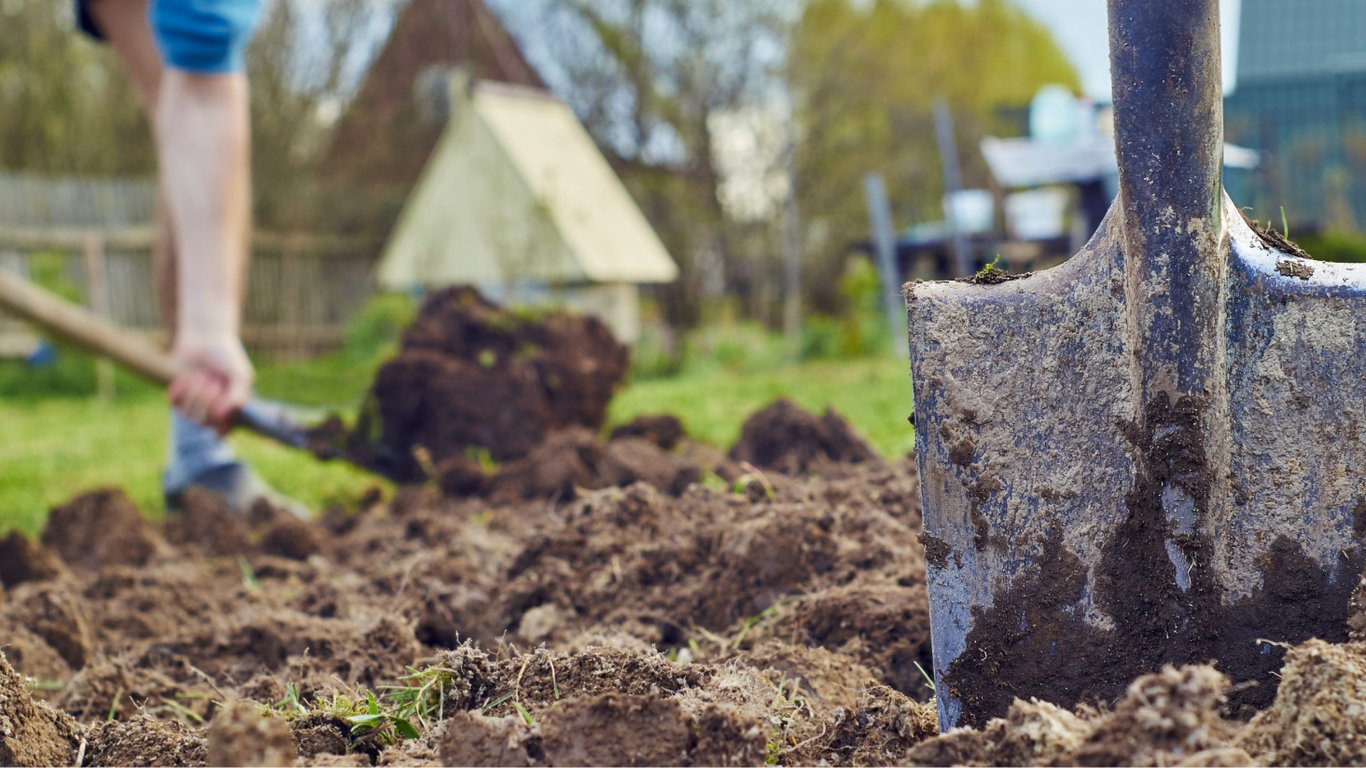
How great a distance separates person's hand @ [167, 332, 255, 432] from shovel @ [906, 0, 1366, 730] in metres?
2.59

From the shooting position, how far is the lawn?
14.4 feet

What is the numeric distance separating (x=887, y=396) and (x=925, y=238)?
7.56 metres

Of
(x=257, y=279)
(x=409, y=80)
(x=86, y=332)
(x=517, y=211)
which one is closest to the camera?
(x=86, y=332)

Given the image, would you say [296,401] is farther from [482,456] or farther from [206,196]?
[206,196]

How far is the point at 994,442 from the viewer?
1.38 meters

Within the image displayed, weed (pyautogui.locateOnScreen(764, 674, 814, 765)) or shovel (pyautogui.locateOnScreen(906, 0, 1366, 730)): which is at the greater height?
shovel (pyautogui.locateOnScreen(906, 0, 1366, 730))

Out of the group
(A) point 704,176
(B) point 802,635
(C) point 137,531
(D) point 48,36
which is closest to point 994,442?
(B) point 802,635

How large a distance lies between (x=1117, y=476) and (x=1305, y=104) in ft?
59.4

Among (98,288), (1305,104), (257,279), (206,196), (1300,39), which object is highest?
(1300,39)

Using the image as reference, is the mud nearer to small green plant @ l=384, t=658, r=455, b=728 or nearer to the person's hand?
small green plant @ l=384, t=658, r=455, b=728

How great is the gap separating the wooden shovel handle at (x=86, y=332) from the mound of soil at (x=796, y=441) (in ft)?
6.36

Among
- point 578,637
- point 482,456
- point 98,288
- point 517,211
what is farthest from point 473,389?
point 98,288

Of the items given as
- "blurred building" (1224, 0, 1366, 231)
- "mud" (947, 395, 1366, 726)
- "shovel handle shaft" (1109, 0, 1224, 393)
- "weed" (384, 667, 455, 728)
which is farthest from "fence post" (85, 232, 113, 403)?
"blurred building" (1224, 0, 1366, 231)

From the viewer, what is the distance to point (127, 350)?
3797 millimetres
